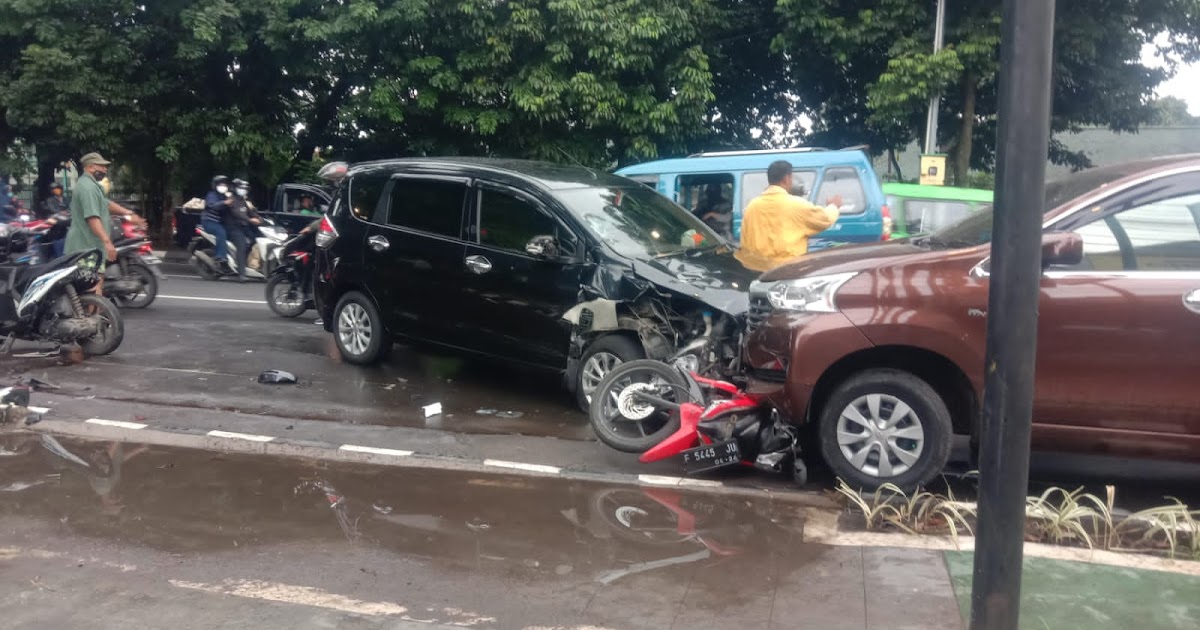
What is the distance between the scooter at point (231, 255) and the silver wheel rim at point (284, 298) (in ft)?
9.67

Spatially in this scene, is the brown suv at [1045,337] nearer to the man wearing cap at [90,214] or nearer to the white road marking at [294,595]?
the white road marking at [294,595]

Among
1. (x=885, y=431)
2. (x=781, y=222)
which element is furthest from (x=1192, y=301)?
(x=781, y=222)

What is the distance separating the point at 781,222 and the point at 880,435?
2.55 meters

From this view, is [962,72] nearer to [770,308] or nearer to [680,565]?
[770,308]

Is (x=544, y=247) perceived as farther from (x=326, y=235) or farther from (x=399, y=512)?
(x=326, y=235)

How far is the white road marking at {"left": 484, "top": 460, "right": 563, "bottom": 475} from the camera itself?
5.97m

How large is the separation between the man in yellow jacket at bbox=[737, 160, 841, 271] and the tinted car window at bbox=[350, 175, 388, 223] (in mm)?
3117

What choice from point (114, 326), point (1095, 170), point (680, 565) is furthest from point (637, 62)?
point (680, 565)

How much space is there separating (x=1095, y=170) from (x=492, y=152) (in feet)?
48.2

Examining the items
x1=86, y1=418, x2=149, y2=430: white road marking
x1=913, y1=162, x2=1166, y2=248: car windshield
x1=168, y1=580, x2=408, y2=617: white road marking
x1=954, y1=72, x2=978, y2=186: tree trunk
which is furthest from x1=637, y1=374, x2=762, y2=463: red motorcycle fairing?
x1=954, y1=72, x2=978, y2=186: tree trunk

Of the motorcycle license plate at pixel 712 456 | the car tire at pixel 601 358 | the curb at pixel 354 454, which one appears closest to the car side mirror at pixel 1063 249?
the curb at pixel 354 454

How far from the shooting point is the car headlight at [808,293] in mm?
5430

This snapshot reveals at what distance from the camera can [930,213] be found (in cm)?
1148

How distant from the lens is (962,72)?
55.3ft
